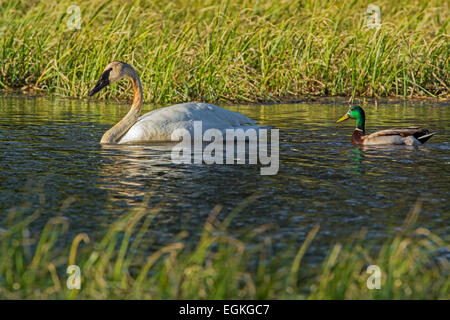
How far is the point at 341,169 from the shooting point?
954cm

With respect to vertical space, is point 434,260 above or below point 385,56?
below

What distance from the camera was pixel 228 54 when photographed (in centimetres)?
1667

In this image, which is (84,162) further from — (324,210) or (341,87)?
(341,87)

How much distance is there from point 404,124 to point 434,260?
781 centimetres

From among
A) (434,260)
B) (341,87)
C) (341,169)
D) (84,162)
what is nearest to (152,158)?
(84,162)

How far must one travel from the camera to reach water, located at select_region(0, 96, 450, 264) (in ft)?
22.9

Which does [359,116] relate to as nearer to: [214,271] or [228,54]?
[228,54]

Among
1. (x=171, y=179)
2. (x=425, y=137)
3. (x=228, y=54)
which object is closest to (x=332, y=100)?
(x=228, y=54)

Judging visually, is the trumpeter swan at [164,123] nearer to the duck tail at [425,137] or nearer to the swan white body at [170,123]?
the swan white body at [170,123]

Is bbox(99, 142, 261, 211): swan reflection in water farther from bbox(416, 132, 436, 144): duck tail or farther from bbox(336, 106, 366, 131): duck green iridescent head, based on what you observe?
bbox(416, 132, 436, 144): duck tail

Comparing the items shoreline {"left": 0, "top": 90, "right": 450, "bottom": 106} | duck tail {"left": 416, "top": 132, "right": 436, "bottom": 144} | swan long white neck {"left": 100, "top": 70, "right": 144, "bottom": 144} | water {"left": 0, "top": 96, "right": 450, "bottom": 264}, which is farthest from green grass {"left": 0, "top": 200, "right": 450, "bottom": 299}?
shoreline {"left": 0, "top": 90, "right": 450, "bottom": 106}

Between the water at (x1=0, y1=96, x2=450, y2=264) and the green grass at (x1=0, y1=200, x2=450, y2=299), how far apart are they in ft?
1.17

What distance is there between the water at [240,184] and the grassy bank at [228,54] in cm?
347
